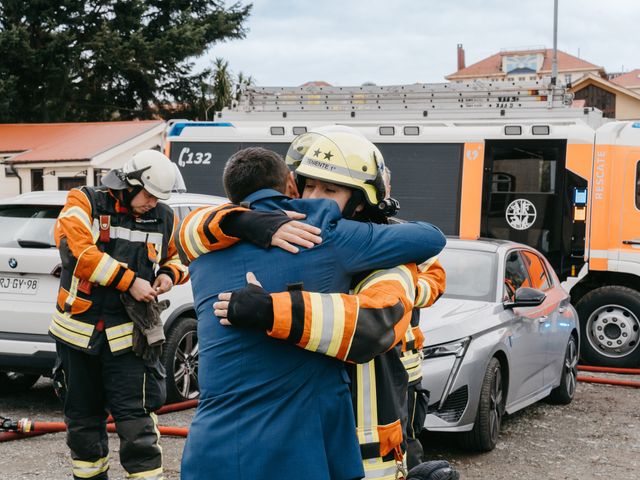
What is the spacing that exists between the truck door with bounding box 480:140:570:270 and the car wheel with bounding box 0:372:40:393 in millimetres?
5189

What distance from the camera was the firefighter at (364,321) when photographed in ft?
7.09

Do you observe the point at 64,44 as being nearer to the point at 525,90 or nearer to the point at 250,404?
the point at 525,90

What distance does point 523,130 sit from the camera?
9945 mm

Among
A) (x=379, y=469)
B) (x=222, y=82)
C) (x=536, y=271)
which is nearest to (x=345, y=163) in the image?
(x=379, y=469)

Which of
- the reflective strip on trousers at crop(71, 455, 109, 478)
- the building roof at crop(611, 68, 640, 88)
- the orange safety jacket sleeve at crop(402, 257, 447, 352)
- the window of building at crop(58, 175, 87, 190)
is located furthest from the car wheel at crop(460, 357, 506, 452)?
the building roof at crop(611, 68, 640, 88)

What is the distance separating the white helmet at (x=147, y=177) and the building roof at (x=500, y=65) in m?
97.2

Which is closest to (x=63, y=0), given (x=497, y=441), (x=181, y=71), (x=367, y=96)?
(x=181, y=71)

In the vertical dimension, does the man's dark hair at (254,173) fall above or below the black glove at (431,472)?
above

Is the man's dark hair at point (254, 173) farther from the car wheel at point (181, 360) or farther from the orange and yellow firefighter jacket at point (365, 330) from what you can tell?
the car wheel at point (181, 360)

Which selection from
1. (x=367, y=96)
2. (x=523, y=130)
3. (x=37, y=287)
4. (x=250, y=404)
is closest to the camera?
(x=250, y=404)

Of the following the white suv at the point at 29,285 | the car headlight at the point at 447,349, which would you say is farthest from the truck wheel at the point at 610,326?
the white suv at the point at 29,285

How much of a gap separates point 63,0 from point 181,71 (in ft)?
19.6

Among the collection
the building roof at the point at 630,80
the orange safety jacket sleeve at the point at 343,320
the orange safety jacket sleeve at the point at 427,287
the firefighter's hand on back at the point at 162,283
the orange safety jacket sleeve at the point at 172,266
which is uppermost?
the building roof at the point at 630,80

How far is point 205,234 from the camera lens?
7.64 feet
